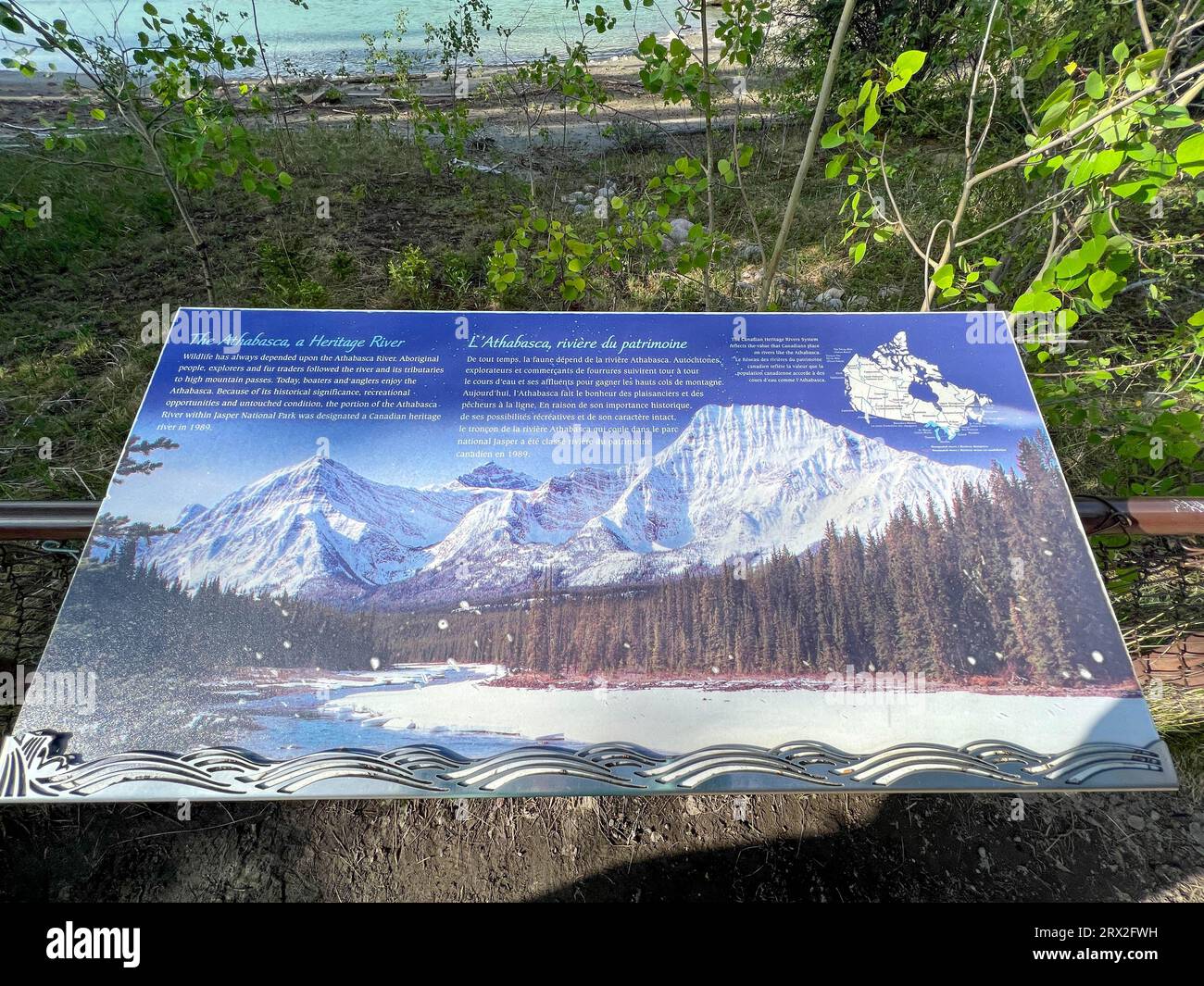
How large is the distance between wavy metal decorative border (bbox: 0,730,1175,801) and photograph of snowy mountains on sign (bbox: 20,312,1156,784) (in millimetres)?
33

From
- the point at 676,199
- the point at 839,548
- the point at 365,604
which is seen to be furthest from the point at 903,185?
the point at 365,604

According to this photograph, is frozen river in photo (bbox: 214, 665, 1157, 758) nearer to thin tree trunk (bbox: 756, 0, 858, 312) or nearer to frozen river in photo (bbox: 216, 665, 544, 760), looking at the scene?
frozen river in photo (bbox: 216, 665, 544, 760)

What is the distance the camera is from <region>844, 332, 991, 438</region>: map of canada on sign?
1793mm

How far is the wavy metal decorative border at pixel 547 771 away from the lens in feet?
4.13

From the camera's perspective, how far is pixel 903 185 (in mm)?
4637

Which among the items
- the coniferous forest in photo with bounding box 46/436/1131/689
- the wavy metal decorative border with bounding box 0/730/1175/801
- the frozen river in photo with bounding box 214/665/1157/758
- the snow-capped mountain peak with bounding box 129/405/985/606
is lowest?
the wavy metal decorative border with bounding box 0/730/1175/801

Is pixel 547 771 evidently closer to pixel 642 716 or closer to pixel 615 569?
pixel 642 716

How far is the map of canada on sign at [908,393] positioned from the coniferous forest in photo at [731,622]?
36 centimetres

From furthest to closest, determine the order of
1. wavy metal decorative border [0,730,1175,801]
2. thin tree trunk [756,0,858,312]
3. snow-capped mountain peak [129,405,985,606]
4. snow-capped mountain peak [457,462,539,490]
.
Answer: thin tree trunk [756,0,858,312] < snow-capped mountain peak [457,462,539,490] < snow-capped mountain peak [129,405,985,606] < wavy metal decorative border [0,730,1175,801]

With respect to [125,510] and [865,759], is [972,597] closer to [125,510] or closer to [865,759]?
[865,759]

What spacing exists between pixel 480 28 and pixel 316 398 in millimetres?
12213

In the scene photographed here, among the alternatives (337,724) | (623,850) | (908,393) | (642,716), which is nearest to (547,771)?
(642,716)

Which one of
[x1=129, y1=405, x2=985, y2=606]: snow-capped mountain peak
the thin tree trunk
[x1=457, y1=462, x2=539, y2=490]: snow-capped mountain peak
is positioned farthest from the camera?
the thin tree trunk

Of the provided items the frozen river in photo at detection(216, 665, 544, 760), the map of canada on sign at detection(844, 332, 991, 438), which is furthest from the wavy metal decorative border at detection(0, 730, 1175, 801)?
the map of canada on sign at detection(844, 332, 991, 438)
